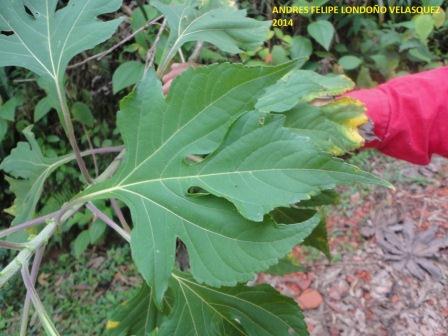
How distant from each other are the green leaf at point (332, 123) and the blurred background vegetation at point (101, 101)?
0.78 meters

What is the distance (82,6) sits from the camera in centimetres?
72

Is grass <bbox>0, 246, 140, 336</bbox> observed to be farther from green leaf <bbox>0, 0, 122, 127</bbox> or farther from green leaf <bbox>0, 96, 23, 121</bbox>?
green leaf <bbox>0, 0, 122, 127</bbox>

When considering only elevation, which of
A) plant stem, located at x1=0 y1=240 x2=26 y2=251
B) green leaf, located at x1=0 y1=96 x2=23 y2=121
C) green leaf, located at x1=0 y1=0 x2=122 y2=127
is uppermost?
green leaf, located at x1=0 y1=0 x2=122 y2=127

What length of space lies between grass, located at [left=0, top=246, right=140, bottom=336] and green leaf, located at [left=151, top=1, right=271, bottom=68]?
125 cm

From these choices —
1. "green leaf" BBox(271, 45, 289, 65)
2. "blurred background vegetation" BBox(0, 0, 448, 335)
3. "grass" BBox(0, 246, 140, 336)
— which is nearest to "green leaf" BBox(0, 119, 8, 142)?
"blurred background vegetation" BBox(0, 0, 448, 335)

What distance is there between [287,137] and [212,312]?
349 millimetres

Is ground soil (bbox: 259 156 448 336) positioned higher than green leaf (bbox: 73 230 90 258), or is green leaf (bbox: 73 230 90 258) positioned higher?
green leaf (bbox: 73 230 90 258)

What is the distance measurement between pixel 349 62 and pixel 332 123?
3.77 feet

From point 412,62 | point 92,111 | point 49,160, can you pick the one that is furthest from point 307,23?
point 49,160

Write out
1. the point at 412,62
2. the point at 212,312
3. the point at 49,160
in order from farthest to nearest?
the point at 412,62
the point at 49,160
the point at 212,312

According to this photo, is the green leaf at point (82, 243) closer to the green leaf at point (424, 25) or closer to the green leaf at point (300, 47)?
the green leaf at point (300, 47)

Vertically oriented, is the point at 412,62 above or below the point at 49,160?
below

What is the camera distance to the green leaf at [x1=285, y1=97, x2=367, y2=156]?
786mm

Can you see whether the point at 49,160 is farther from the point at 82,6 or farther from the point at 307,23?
the point at 307,23
